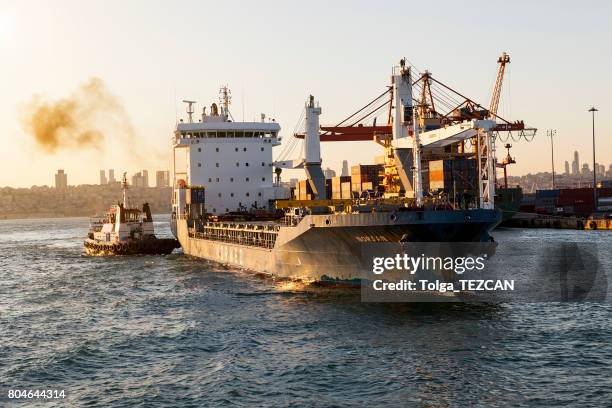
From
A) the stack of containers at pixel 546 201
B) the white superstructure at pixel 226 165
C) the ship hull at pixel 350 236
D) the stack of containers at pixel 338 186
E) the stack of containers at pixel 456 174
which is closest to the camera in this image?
the ship hull at pixel 350 236

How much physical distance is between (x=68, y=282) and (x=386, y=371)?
27.9 meters

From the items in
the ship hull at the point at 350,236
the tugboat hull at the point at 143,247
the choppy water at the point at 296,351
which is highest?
the ship hull at the point at 350,236

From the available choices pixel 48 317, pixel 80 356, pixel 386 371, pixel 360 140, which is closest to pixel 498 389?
pixel 386 371

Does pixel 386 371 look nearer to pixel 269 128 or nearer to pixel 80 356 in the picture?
A: pixel 80 356

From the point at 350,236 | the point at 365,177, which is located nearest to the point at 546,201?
the point at 365,177

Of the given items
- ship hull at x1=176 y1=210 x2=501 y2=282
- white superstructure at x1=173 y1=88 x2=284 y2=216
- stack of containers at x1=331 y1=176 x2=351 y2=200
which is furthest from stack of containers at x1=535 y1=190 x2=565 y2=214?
ship hull at x1=176 y1=210 x2=501 y2=282

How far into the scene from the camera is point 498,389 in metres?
17.1

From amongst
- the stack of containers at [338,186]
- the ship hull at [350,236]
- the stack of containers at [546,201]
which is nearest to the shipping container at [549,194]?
the stack of containers at [546,201]

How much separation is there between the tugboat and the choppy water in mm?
23213

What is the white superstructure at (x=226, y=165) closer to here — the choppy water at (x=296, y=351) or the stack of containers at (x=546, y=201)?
the choppy water at (x=296, y=351)

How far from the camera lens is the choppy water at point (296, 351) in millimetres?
17078

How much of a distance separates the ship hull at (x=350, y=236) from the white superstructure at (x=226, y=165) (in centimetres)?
1857

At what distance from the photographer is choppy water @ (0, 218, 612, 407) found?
56.0ft

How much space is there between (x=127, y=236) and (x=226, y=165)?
11901 millimetres
